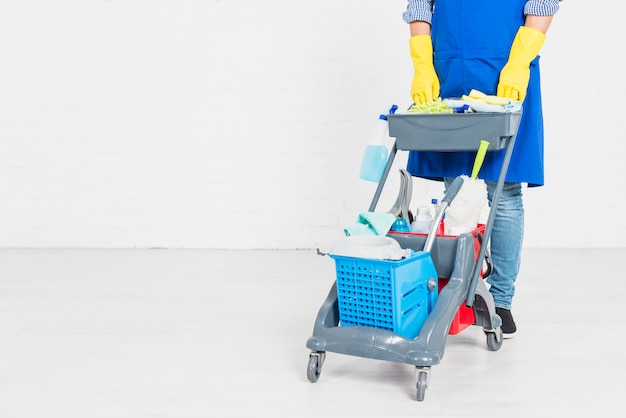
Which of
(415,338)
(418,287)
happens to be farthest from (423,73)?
(415,338)

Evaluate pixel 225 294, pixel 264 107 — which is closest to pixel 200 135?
pixel 264 107

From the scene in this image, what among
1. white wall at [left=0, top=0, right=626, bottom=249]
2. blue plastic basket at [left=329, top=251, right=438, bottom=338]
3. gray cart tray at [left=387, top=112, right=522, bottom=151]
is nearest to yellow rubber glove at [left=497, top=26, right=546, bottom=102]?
gray cart tray at [left=387, top=112, right=522, bottom=151]

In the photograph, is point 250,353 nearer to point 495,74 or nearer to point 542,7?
point 495,74

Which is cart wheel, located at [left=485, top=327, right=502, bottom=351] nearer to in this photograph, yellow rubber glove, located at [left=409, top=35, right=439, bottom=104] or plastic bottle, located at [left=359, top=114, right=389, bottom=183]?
plastic bottle, located at [left=359, top=114, right=389, bottom=183]

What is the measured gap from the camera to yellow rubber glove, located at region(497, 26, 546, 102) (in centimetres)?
223

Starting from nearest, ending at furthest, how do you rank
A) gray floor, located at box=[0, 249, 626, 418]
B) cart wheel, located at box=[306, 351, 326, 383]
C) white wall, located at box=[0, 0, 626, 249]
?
gray floor, located at box=[0, 249, 626, 418], cart wheel, located at box=[306, 351, 326, 383], white wall, located at box=[0, 0, 626, 249]

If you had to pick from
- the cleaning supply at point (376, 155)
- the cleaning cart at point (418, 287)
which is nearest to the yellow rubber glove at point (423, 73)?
the cleaning supply at point (376, 155)

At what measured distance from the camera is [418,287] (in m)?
2.01

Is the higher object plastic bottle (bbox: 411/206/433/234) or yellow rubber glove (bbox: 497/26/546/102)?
yellow rubber glove (bbox: 497/26/546/102)

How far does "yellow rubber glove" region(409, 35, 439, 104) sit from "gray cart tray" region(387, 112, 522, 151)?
0.87ft

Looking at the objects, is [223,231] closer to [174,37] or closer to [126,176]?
[126,176]

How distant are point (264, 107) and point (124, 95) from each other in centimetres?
77

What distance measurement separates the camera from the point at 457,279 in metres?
2.05

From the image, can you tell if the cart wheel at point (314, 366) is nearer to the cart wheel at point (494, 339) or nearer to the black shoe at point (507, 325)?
the cart wheel at point (494, 339)
